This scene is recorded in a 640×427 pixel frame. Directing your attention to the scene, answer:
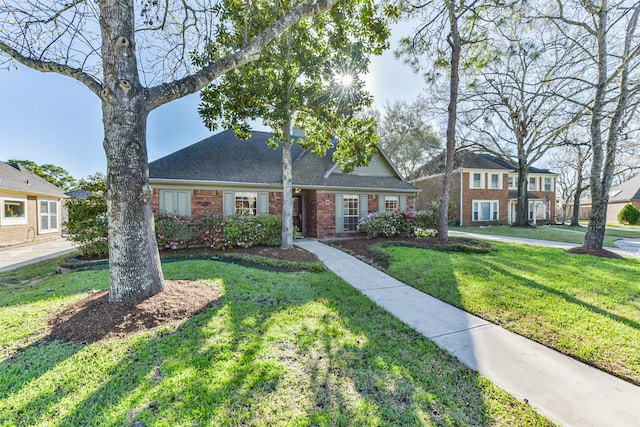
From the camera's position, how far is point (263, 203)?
11.7 metres

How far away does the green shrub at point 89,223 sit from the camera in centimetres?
812

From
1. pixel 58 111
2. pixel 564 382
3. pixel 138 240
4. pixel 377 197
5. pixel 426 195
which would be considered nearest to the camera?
pixel 564 382

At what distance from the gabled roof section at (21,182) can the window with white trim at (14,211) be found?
2.18ft

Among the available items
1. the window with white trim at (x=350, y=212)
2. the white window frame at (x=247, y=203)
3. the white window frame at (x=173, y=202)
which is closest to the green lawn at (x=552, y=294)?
the window with white trim at (x=350, y=212)

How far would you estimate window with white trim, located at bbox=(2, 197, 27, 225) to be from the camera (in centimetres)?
1326

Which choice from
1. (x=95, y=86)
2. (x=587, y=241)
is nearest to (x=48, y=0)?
(x=95, y=86)

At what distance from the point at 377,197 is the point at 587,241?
7.92 meters

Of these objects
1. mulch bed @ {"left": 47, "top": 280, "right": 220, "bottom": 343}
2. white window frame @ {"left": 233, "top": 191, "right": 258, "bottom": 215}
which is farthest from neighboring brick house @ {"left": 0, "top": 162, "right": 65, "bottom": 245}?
mulch bed @ {"left": 47, "top": 280, "right": 220, "bottom": 343}

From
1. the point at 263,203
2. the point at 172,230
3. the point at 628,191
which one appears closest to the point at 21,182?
the point at 172,230

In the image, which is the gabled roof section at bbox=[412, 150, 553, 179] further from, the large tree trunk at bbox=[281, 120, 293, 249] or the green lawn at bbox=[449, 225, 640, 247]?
the large tree trunk at bbox=[281, 120, 293, 249]

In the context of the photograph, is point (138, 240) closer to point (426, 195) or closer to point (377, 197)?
point (377, 197)

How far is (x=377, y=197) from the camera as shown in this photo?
13.6m

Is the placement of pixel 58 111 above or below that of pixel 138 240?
above

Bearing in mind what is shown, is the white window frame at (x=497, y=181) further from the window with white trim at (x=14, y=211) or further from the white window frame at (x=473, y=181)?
the window with white trim at (x=14, y=211)
